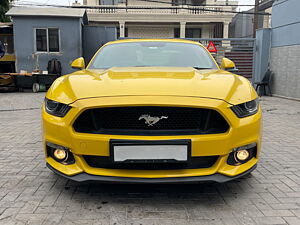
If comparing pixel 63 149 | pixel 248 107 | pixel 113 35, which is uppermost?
pixel 113 35

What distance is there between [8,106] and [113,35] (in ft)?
24.9

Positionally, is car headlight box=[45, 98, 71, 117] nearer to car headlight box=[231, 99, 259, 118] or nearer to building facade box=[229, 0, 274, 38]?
car headlight box=[231, 99, 259, 118]

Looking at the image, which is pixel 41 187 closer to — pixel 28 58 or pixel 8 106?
pixel 8 106

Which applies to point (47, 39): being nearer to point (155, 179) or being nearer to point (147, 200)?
point (147, 200)

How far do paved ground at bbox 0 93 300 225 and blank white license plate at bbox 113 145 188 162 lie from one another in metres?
0.46

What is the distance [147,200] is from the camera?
Result: 259 centimetres

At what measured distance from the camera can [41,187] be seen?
288cm

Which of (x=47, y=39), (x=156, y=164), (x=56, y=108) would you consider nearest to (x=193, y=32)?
(x=47, y=39)

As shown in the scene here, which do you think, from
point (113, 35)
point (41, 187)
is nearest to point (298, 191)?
point (41, 187)

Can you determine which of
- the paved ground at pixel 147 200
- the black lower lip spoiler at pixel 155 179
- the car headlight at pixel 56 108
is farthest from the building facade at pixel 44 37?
the black lower lip spoiler at pixel 155 179

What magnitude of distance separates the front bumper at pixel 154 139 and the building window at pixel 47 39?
12.9 meters

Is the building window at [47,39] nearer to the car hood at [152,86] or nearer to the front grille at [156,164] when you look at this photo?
the car hood at [152,86]

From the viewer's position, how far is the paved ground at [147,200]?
230 centimetres

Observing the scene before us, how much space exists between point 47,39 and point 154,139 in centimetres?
1344
